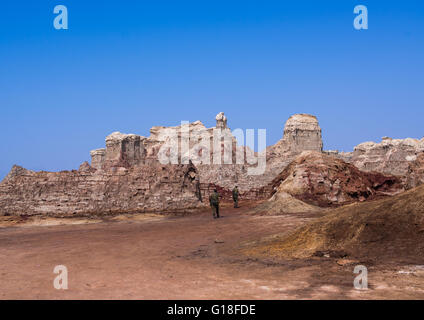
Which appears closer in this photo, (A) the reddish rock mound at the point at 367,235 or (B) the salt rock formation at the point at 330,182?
(A) the reddish rock mound at the point at 367,235

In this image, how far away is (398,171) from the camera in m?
56.5

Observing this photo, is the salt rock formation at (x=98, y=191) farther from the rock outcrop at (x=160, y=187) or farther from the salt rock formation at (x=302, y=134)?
the salt rock formation at (x=302, y=134)

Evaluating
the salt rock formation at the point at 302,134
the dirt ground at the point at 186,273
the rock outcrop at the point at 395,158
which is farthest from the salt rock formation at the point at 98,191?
the salt rock formation at the point at 302,134

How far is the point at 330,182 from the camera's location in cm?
2773

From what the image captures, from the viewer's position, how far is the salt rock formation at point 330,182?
26.8 meters

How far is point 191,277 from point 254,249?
11.5 ft

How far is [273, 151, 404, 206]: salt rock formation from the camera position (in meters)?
26.8

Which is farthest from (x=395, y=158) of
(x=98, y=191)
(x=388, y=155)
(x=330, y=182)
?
(x=98, y=191)

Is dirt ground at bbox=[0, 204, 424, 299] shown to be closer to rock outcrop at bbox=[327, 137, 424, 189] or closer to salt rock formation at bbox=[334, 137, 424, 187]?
rock outcrop at bbox=[327, 137, 424, 189]

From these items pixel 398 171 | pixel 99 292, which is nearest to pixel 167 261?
pixel 99 292

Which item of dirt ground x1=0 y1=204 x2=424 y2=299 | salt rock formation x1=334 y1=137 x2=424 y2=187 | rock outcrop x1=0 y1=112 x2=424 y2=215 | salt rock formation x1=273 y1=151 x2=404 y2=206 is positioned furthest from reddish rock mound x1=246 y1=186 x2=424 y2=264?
salt rock formation x1=334 y1=137 x2=424 y2=187

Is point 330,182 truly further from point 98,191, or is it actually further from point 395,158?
point 395,158
